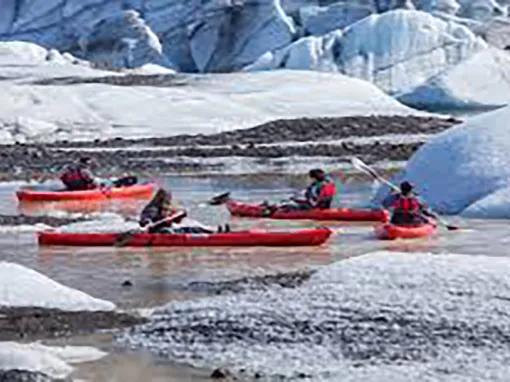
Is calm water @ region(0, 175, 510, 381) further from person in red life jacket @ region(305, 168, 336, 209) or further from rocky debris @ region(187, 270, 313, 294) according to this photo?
person in red life jacket @ region(305, 168, 336, 209)

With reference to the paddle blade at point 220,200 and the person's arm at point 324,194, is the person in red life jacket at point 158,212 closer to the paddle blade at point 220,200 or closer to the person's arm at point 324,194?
the person's arm at point 324,194

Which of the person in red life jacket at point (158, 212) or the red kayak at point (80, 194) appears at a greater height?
the person in red life jacket at point (158, 212)

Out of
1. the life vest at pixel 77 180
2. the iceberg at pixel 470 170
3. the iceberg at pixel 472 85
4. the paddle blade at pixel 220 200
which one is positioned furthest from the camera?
the iceberg at pixel 472 85

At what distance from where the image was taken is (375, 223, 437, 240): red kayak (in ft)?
56.0

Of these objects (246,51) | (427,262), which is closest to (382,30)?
(246,51)

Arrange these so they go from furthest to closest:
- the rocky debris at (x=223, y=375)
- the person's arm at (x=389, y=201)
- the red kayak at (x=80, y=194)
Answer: the red kayak at (x=80, y=194)
the person's arm at (x=389, y=201)
the rocky debris at (x=223, y=375)

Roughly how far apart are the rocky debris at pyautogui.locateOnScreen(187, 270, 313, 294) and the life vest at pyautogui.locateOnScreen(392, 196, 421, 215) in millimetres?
3684

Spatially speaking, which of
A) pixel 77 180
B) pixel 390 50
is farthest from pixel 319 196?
pixel 390 50

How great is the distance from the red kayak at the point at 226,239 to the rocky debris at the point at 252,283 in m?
2.44

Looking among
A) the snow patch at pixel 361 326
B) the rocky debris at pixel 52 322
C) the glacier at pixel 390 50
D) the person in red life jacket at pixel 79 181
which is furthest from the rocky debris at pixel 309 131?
the snow patch at pixel 361 326

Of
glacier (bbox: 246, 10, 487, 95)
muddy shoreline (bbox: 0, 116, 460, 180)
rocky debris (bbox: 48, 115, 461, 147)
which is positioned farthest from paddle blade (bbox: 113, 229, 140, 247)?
glacier (bbox: 246, 10, 487, 95)

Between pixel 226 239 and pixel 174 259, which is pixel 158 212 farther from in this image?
pixel 174 259

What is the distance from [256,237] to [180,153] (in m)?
18.1

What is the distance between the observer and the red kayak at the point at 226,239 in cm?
1645
